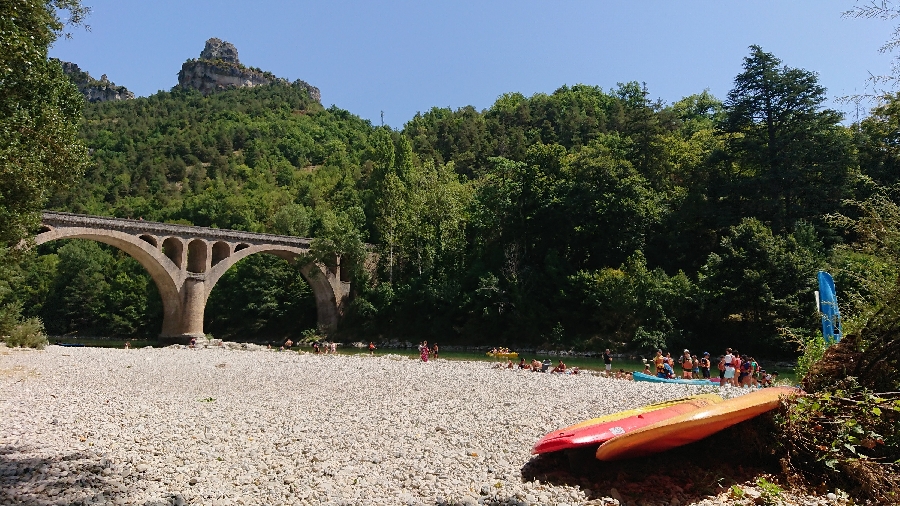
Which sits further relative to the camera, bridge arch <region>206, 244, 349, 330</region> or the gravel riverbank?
bridge arch <region>206, 244, 349, 330</region>

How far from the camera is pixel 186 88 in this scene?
428ft

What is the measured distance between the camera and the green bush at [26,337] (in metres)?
21.9

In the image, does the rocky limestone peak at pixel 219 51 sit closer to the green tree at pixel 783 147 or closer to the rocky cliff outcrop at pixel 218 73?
the rocky cliff outcrop at pixel 218 73

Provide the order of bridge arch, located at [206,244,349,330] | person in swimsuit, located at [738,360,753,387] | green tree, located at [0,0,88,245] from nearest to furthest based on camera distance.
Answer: green tree, located at [0,0,88,245], person in swimsuit, located at [738,360,753,387], bridge arch, located at [206,244,349,330]

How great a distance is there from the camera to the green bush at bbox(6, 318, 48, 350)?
2192 cm

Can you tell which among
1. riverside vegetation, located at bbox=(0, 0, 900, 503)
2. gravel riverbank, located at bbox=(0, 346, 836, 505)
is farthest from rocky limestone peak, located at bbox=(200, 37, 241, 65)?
gravel riverbank, located at bbox=(0, 346, 836, 505)

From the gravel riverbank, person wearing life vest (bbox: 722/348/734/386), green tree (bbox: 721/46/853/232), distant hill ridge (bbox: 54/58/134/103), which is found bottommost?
the gravel riverbank

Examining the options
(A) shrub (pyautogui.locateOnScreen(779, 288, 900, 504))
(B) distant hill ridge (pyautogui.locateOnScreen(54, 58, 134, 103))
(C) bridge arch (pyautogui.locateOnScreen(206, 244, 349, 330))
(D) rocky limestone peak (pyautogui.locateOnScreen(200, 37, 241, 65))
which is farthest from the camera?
(D) rocky limestone peak (pyautogui.locateOnScreen(200, 37, 241, 65))

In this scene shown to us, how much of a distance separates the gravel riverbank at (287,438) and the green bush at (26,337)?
27.6ft

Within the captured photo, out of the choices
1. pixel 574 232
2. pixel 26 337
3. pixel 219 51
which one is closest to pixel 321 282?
pixel 574 232

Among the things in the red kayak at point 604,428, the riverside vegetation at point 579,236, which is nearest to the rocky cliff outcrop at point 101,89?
the riverside vegetation at point 579,236

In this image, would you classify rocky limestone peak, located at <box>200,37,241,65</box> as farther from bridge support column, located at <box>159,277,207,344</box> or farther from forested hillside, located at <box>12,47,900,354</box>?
bridge support column, located at <box>159,277,207,344</box>

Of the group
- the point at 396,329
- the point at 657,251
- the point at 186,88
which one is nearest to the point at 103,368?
the point at 396,329

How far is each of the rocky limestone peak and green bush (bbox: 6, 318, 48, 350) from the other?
414 feet
